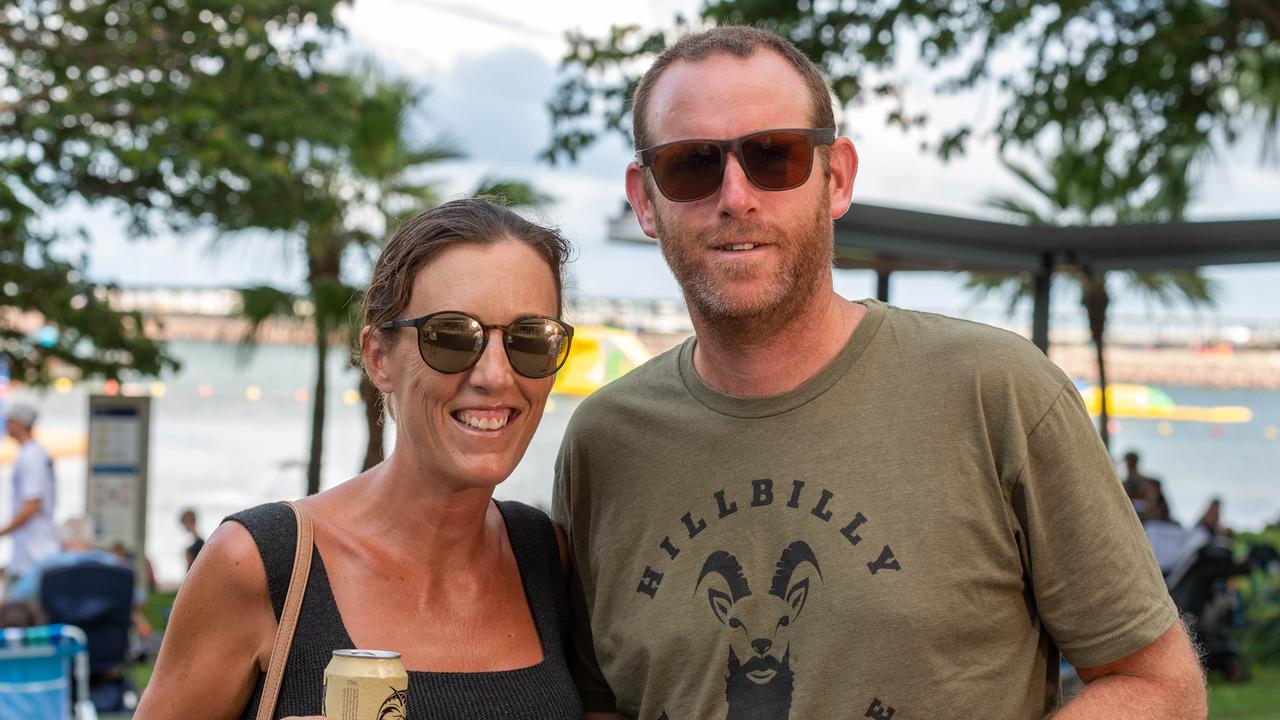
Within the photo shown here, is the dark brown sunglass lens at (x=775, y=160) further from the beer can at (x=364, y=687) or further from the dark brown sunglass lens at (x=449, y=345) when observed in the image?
the beer can at (x=364, y=687)

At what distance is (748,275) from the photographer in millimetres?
2205

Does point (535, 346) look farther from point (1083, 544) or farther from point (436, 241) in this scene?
point (1083, 544)

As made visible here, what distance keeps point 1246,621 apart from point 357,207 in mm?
10819

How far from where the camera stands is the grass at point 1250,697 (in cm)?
845

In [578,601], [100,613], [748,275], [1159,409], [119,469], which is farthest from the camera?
[1159,409]

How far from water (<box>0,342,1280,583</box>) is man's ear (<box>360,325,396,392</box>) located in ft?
37.0

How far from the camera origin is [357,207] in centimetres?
1619

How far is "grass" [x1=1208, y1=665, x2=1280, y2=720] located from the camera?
27.7ft

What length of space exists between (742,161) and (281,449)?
231ft

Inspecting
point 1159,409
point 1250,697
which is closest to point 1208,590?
point 1250,697

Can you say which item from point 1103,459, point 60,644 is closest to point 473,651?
point 1103,459

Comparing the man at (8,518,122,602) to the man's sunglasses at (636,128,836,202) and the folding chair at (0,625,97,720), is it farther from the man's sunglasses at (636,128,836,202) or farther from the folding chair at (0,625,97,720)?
the man's sunglasses at (636,128,836,202)

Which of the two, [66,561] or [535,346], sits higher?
[535,346]

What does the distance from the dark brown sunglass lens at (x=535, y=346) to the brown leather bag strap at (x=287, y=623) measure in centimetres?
45
